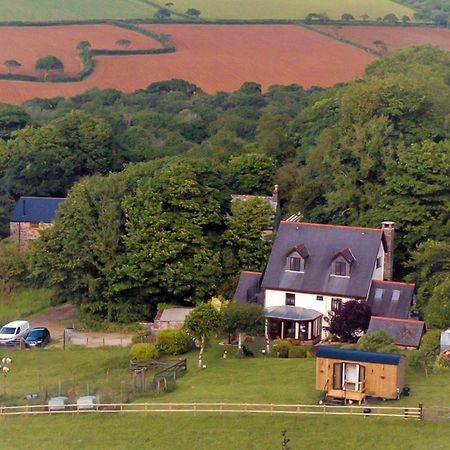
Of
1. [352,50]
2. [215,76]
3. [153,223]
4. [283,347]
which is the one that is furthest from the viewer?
[352,50]

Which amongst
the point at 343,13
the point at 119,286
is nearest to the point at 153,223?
the point at 119,286

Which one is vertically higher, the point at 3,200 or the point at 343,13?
the point at 343,13

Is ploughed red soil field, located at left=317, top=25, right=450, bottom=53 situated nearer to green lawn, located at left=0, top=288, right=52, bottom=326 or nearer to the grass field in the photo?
green lawn, located at left=0, top=288, right=52, bottom=326

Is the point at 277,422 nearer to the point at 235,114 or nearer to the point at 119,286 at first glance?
the point at 119,286

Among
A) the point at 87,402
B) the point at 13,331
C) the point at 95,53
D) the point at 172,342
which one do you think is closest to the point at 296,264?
the point at 172,342

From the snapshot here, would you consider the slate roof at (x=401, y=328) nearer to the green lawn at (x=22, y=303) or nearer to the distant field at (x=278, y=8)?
the green lawn at (x=22, y=303)

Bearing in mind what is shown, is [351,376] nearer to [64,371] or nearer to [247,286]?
[64,371]
